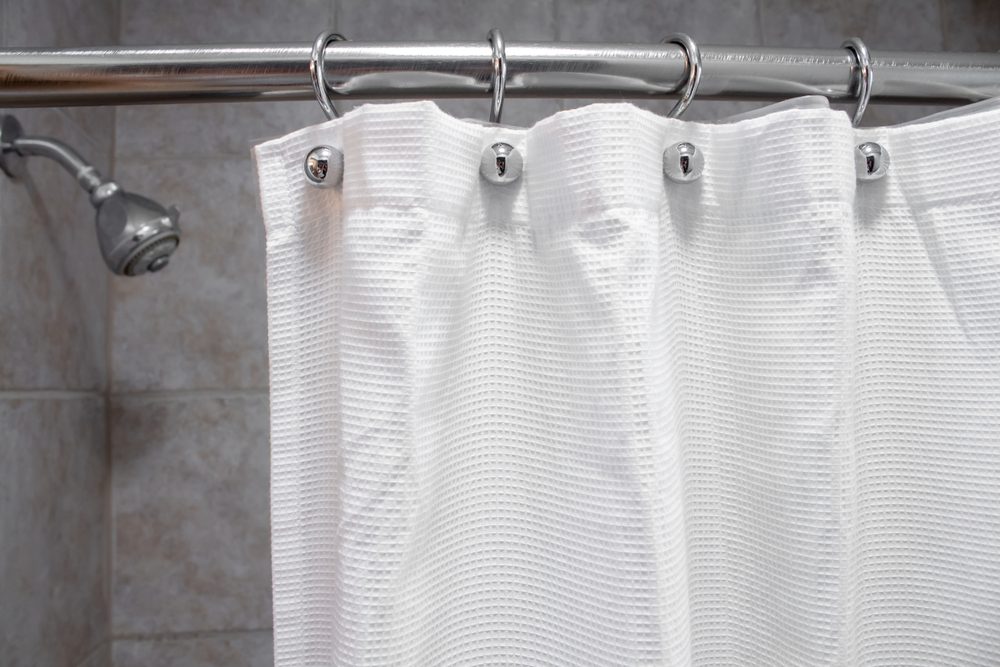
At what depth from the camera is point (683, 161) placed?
0.38 metres

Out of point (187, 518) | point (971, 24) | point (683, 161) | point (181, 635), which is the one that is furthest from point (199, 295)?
point (971, 24)

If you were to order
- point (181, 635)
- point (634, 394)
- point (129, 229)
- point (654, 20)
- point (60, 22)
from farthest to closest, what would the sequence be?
point (654, 20) < point (181, 635) < point (60, 22) < point (129, 229) < point (634, 394)

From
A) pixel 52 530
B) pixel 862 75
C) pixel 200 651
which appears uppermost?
pixel 862 75

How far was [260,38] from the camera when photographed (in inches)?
37.3

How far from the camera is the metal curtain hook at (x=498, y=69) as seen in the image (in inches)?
14.8

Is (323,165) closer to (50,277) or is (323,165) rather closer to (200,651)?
(50,277)

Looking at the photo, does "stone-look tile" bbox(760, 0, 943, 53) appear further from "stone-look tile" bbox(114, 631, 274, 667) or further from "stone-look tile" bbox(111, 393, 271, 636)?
"stone-look tile" bbox(114, 631, 274, 667)

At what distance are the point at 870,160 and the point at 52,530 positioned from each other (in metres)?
0.89

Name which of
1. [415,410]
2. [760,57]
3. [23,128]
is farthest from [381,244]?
[23,128]

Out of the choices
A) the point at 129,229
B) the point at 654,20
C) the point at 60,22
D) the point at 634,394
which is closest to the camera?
the point at 634,394

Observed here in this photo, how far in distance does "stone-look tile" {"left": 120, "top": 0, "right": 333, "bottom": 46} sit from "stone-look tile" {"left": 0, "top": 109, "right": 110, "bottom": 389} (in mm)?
201

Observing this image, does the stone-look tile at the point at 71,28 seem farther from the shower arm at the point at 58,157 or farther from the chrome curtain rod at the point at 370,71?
the chrome curtain rod at the point at 370,71

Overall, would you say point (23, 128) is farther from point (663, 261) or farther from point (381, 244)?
point (663, 261)

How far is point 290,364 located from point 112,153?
2.46ft
